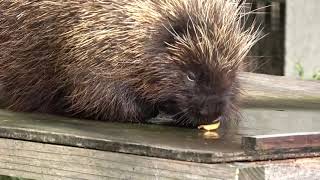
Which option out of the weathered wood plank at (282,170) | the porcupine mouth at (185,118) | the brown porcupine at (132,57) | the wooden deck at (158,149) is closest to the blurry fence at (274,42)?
the brown porcupine at (132,57)

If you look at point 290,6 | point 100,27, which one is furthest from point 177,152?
point 290,6

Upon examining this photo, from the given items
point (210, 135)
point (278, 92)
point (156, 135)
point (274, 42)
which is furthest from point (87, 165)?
point (274, 42)

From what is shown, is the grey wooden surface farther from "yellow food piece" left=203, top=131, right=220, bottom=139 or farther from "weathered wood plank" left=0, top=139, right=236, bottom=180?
"yellow food piece" left=203, top=131, right=220, bottom=139

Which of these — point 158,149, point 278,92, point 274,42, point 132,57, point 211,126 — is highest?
point 132,57

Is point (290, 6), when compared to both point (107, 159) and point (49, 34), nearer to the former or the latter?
point (49, 34)

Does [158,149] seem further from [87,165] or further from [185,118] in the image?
[185,118]

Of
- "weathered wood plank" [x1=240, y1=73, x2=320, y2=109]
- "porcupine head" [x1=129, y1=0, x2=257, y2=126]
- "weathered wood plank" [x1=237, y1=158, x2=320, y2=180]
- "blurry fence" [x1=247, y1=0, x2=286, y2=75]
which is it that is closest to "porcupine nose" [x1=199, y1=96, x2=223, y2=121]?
"porcupine head" [x1=129, y1=0, x2=257, y2=126]

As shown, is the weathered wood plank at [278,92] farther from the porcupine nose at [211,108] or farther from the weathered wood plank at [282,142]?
the weathered wood plank at [282,142]
